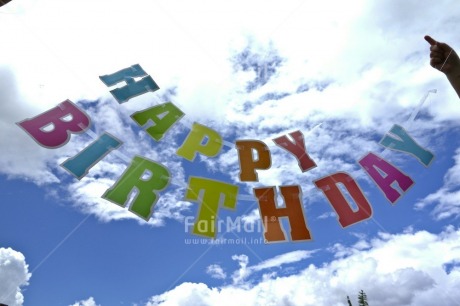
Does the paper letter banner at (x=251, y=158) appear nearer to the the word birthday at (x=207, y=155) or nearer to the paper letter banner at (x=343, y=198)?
the the word birthday at (x=207, y=155)

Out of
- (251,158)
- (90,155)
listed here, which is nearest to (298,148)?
(251,158)

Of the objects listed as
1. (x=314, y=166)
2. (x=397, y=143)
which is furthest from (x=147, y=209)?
(x=397, y=143)

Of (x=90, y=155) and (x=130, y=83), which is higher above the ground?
(x=130, y=83)

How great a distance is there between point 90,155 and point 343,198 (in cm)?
266

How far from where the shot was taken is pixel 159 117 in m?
4.66

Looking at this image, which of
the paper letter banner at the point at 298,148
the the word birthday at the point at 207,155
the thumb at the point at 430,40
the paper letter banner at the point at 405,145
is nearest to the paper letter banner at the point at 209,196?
the the word birthday at the point at 207,155

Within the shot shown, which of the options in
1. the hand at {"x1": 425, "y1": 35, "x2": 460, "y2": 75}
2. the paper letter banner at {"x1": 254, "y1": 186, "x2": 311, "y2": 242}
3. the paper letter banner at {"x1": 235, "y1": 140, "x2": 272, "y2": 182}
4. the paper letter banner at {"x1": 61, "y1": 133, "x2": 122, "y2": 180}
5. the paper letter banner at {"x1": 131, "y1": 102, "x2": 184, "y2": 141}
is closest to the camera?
the hand at {"x1": 425, "y1": 35, "x2": 460, "y2": 75}

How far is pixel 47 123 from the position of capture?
14.0ft

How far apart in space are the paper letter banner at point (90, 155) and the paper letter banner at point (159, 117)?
0.36 m

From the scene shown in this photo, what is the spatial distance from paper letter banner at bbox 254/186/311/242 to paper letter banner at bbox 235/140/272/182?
0.60 feet

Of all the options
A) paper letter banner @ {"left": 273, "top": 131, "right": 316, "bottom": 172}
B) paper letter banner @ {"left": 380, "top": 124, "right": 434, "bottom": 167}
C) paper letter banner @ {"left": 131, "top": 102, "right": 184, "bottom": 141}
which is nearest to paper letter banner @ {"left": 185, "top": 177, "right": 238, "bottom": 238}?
paper letter banner @ {"left": 131, "top": 102, "right": 184, "bottom": 141}

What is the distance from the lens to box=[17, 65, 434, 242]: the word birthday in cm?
426

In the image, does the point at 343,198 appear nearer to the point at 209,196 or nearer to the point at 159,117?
the point at 209,196

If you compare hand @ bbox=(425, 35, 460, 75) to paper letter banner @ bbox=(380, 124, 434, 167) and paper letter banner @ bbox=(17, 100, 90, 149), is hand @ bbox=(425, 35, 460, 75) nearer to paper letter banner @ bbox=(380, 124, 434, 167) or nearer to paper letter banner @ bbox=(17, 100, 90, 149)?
paper letter banner @ bbox=(380, 124, 434, 167)
